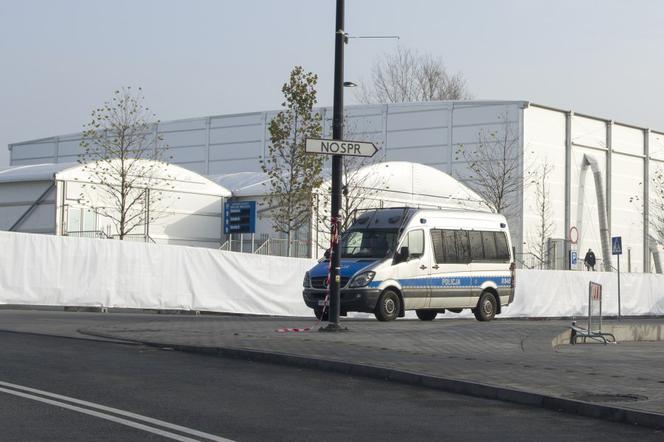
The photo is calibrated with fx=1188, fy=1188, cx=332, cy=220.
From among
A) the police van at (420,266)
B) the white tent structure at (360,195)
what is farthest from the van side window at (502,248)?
the white tent structure at (360,195)

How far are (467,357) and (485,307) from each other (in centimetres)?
1275

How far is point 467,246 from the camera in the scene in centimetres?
2841

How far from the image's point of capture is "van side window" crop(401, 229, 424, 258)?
87.8 ft

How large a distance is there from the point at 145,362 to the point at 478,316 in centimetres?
1541

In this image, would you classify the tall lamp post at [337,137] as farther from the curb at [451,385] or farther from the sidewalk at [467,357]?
the curb at [451,385]

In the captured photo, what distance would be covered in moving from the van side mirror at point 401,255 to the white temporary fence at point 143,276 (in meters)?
7.33

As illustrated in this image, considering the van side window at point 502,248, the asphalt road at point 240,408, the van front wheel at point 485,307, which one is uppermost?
the van side window at point 502,248

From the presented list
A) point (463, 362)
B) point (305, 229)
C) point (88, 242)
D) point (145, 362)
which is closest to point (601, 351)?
point (463, 362)

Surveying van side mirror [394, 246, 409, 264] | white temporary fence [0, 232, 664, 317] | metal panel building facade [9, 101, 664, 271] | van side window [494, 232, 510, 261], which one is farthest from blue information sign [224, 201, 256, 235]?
van side mirror [394, 246, 409, 264]

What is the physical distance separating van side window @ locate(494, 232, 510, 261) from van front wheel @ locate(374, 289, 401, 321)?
4.16 m

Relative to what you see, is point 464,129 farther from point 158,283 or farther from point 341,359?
point 341,359

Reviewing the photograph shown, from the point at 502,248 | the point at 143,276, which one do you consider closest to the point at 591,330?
the point at 502,248

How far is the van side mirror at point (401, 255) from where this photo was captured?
2616 centimetres

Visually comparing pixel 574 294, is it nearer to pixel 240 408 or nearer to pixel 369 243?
pixel 369 243
